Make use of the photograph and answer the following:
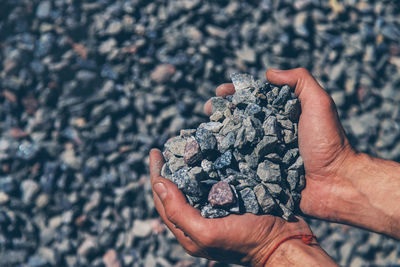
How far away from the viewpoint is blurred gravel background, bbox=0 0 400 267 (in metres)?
3.54

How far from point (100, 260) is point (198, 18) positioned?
2.95 meters

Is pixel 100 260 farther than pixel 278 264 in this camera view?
Yes

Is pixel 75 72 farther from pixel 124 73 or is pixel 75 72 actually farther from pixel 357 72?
pixel 357 72

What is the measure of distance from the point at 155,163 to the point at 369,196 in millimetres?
1772

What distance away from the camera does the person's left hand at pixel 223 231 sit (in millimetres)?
2342

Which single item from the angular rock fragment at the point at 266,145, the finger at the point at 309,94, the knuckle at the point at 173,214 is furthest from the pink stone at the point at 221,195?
the finger at the point at 309,94

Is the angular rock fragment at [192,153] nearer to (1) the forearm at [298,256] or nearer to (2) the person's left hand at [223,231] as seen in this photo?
(2) the person's left hand at [223,231]

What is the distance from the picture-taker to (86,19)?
4.21m

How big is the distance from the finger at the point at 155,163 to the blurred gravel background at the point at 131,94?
0.85 meters

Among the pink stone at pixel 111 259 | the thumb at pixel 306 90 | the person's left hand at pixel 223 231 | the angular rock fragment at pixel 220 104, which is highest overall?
the thumb at pixel 306 90

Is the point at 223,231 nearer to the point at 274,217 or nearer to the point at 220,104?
the point at 274,217

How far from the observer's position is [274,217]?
2537 millimetres

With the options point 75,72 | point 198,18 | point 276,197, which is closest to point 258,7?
point 198,18

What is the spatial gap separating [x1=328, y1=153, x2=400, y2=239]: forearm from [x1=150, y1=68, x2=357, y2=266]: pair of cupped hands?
46 millimetres
